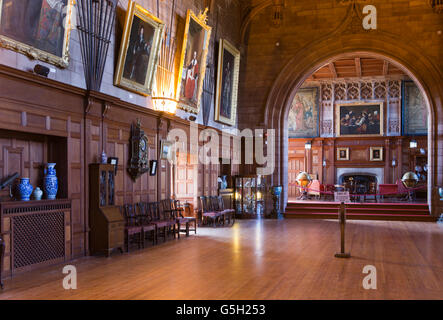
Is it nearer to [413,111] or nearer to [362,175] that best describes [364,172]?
[362,175]

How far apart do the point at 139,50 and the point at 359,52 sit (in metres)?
8.90

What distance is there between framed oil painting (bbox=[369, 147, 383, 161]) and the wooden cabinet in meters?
15.5

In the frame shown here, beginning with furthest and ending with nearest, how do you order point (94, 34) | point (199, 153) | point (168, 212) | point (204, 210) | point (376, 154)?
1. point (376, 154)
2. point (199, 153)
3. point (204, 210)
4. point (168, 212)
5. point (94, 34)

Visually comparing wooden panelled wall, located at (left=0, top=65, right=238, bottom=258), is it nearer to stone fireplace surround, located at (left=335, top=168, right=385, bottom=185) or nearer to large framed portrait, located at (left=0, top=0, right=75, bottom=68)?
large framed portrait, located at (left=0, top=0, right=75, bottom=68)

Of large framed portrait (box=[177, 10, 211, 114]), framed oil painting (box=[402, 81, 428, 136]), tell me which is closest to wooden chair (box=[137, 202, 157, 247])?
large framed portrait (box=[177, 10, 211, 114])

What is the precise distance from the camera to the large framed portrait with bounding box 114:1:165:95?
331 inches

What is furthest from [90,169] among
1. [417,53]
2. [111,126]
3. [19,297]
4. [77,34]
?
[417,53]

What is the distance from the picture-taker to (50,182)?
6.79m

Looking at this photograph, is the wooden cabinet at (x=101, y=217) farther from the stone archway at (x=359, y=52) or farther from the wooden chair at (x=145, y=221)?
the stone archway at (x=359, y=52)

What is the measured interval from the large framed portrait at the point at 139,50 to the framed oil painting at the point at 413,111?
571 inches

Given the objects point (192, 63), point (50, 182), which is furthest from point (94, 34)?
point (192, 63)

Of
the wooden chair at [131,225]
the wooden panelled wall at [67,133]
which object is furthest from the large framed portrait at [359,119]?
the wooden chair at [131,225]

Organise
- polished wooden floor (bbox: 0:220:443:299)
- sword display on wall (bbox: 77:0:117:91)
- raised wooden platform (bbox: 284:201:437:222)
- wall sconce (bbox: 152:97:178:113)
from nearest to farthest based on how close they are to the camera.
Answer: polished wooden floor (bbox: 0:220:443:299) < sword display on wall (bbox: 77:0:117:91) < wall sconce (bbox: 152:97:178:113) < raised wooden platform (bbox: 284:201:437:222)

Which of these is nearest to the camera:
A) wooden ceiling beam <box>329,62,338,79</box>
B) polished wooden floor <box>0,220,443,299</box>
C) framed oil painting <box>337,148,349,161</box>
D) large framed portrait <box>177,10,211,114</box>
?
polished wooden floor <box>0,220,443,299</box>
